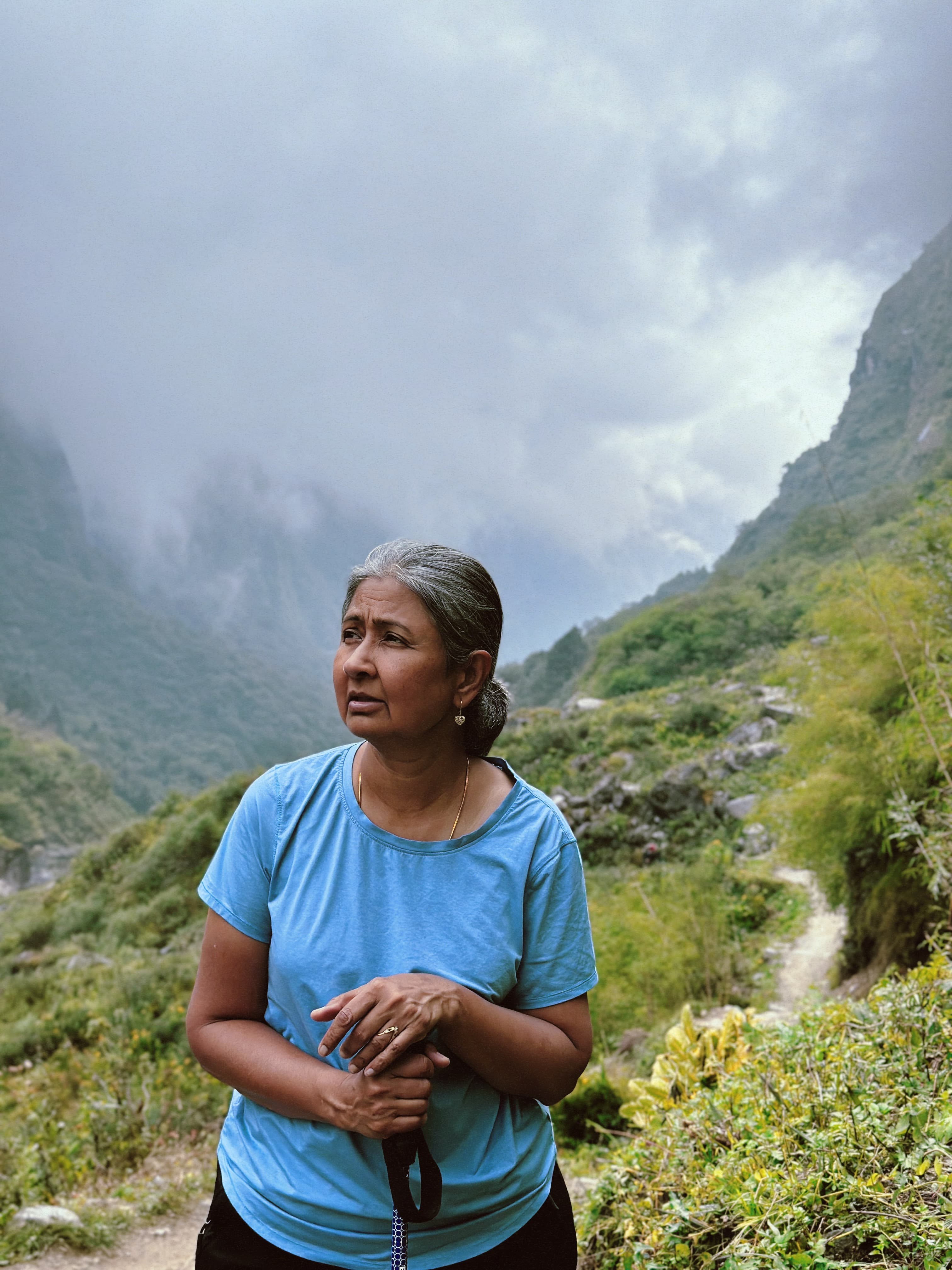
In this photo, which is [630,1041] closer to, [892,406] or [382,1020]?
[382,1020]

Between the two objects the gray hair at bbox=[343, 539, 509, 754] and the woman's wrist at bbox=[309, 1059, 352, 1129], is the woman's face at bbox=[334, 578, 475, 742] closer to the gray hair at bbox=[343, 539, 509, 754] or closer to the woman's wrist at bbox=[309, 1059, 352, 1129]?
the gray hair at bbox=[343, 539, 509, 754]

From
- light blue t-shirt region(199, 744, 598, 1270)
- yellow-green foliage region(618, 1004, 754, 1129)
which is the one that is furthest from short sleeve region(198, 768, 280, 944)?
yellow-green foliage region(618, 1004, 754, 1129)

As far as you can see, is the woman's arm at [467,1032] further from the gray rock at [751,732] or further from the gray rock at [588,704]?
the gray rock at [588,704]

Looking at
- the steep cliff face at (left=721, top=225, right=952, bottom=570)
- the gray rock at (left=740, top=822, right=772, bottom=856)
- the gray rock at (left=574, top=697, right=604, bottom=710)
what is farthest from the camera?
the steep cliff face at (left=721, top=225, right=952, bottom=570)

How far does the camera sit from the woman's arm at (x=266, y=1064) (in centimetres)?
113

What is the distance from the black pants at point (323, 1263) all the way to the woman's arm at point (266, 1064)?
21 cm

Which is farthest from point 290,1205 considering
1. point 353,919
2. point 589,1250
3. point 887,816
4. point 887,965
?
point 887,965

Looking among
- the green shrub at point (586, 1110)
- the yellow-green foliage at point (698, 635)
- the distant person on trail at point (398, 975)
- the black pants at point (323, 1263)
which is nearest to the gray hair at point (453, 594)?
the distant person on trail at point (398, 975)

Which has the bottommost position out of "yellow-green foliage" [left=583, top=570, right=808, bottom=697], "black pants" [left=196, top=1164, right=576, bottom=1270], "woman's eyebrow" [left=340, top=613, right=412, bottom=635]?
"black pants" [left=196, top=1164, right=576, bottom=1270]

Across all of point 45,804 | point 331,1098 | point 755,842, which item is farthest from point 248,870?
point 45,804

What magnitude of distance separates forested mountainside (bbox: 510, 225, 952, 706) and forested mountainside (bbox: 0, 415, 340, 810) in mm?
27232

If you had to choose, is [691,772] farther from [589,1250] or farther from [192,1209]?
[589,1250]

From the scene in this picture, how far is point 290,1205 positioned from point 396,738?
0.73 metres

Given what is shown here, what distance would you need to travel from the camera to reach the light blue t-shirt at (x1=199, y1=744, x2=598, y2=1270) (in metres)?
1.22
